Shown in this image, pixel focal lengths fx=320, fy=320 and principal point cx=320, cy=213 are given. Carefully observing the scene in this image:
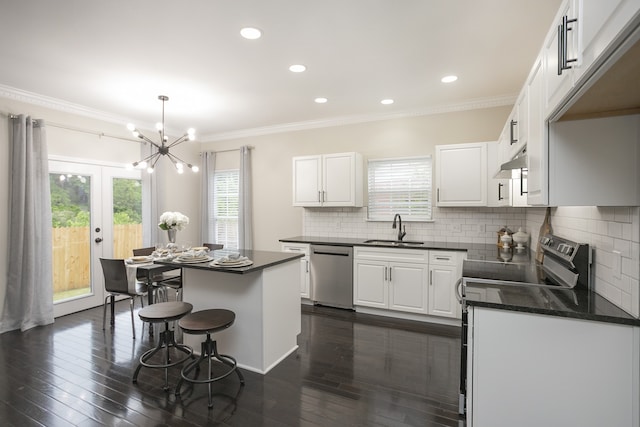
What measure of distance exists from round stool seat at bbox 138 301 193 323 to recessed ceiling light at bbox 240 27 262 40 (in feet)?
7.61

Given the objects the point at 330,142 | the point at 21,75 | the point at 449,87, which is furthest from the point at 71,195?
the point at 449,87

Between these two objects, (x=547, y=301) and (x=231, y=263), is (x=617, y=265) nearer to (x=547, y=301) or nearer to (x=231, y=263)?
(x=547, y=301)

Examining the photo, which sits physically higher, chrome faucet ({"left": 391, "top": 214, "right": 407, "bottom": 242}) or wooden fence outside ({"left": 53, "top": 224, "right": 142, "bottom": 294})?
chrome faucet ({"left": 391, "top": 214, "right": 407, "bottom": 242})

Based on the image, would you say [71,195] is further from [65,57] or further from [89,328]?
[65,57]

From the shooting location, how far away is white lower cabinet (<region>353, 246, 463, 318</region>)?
3771 millimetres

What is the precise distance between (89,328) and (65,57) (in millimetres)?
2967

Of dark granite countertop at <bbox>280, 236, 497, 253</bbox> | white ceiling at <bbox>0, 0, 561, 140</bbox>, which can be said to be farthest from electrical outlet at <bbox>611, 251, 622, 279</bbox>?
dark granite countertop at <bbox>280, 236, 497, 253</bbox>

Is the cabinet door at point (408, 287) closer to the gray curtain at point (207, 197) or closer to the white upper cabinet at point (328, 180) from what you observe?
the white upper cabinet at point (328, 180)

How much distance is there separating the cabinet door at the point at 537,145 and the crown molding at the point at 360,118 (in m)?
2.26

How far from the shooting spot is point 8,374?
8.91ft

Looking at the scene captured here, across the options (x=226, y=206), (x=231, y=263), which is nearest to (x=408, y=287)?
(x=231, y=263)

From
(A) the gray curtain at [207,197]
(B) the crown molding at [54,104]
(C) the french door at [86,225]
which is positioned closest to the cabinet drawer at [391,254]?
(A) the gray curtain at [207,197]

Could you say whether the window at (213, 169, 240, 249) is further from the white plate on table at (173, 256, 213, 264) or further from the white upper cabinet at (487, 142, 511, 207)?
the white upper cabinet at (487, 142, 511, 207)

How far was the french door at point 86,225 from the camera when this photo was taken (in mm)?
4301
